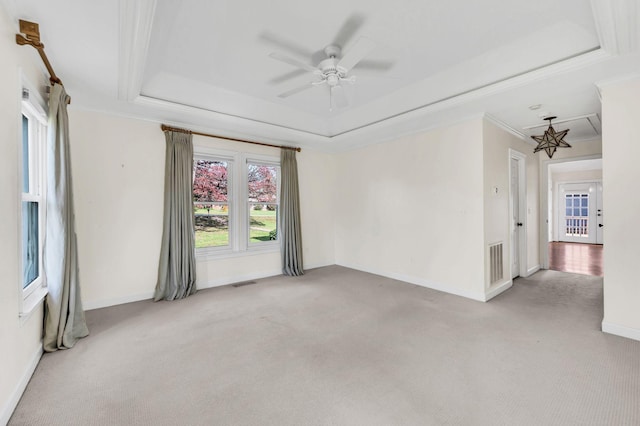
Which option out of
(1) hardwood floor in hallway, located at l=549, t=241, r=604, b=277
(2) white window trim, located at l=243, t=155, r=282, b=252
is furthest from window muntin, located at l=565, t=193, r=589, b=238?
(2) white window trim, located at l=243, t=155, r=282, b=252

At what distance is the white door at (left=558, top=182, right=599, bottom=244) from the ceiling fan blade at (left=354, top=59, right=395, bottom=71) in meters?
10.3

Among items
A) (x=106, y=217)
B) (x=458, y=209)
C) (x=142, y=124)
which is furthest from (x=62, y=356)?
(x=458, y=209)

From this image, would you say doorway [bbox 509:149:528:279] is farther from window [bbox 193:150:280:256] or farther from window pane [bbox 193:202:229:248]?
window pane [bbox 193:202:229:248]

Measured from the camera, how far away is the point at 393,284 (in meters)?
4.59

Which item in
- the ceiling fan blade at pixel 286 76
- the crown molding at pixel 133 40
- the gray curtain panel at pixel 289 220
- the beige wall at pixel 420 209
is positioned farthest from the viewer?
the gray curtain panel at pixel 289 220

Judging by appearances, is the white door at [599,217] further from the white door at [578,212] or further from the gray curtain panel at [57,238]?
the gray curtain panel at [57,238]

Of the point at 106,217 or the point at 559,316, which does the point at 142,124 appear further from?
the point at 559,316

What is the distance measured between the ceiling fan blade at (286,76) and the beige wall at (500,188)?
2551 mm

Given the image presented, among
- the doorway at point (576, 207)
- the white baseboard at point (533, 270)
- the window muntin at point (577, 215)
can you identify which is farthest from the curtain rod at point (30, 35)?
the window muntin at point (577, 215)

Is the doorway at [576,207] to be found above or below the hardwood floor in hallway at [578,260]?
above

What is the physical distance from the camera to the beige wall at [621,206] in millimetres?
2664

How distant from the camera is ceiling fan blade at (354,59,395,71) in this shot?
9.94ft

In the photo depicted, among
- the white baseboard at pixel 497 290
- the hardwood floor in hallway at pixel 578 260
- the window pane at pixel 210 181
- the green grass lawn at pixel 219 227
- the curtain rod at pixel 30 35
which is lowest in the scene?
the hardwood floor in hallway at pixel 578 260

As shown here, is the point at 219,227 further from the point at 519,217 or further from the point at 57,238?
the point at 519,217
